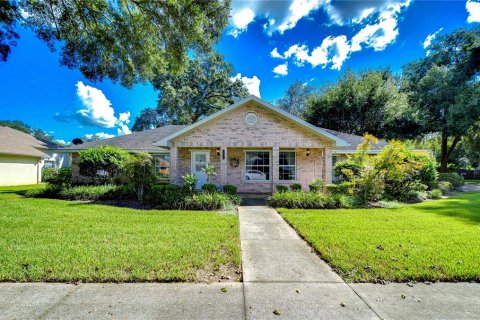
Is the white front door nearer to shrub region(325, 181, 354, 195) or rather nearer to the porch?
the porch

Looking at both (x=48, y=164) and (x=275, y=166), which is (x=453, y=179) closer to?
(x=275, y=166)

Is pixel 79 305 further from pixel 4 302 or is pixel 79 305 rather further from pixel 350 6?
pixel 350 6

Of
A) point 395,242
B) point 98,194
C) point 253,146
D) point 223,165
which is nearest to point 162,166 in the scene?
point 98,194

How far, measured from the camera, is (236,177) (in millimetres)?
14312

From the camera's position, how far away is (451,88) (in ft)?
72.9

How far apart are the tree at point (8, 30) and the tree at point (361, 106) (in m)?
24.9

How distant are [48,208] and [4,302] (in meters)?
7.52

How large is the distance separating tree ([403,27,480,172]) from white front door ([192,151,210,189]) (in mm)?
21615

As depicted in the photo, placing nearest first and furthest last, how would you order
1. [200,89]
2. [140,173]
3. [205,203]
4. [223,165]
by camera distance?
1. [205,203]
2. [140,173]
3. [223,165]
4. [200,89]

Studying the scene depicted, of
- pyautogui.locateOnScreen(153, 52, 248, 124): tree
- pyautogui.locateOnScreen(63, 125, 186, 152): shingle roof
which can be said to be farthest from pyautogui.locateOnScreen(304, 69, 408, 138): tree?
pyautogui.locateOnScreen(63, 125, 186, 152): shingle roof

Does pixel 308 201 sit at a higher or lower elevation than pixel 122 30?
lower

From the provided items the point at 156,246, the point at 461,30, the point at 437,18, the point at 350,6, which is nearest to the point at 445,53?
the point at 461,30

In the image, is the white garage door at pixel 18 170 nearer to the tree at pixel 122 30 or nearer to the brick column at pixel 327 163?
the tree at pixel 122 30

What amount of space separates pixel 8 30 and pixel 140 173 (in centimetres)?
635
